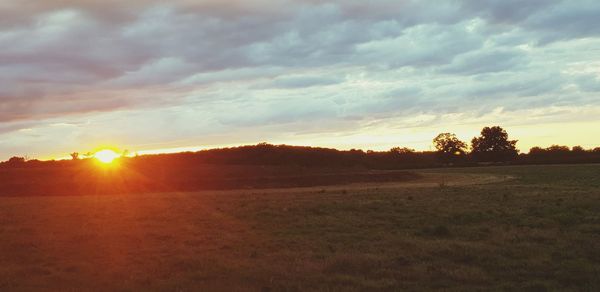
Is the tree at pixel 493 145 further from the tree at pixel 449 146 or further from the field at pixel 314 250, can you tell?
the field at pixel 314 250

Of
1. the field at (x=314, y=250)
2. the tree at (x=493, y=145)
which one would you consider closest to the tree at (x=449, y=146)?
the tree at (x=493, y=145)

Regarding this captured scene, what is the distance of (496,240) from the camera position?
14055mm

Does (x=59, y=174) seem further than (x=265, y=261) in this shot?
Yes

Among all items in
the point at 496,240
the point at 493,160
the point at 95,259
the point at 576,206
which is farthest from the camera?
the point at 493,160

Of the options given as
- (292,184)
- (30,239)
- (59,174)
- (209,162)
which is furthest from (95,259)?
(209,162)

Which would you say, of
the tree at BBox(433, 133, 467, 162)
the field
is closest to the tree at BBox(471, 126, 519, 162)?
the tree at BBox(433, 133, 467, 162)

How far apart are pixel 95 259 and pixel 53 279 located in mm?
2087

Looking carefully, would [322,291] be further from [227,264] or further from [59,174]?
[59,174]

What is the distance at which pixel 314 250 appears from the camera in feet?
44.0

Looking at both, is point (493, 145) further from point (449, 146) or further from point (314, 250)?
point (314, 250)

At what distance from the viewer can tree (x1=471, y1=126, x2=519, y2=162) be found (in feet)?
436

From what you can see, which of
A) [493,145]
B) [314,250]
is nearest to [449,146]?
[493,145]

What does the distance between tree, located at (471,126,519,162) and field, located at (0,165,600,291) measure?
116 metres

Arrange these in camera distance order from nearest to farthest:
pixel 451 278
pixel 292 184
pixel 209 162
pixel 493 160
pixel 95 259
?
pixel 451 278 → pixel 95 259 → pixel 292 184 → pixel 209 162 → pixel 493 160
